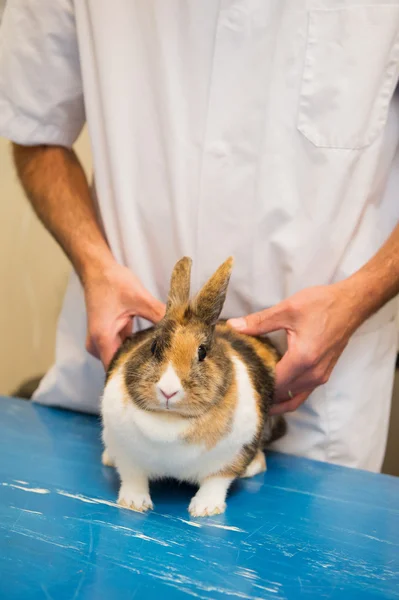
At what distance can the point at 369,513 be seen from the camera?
1.00 meters

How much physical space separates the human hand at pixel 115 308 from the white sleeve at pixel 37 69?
0.41 meters

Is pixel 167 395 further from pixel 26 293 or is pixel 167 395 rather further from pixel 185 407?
pixel 26 293

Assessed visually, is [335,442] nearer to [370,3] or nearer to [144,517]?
[144,517]

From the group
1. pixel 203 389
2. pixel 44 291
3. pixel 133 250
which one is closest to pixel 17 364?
pixel 44 291

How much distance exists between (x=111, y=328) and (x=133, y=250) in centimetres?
21

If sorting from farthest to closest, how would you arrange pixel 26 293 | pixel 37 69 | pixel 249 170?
pixel 26 293 < pixel 37 69 < pixel 249 170

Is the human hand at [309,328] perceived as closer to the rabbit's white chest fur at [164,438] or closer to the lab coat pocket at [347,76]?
the rabbit's white chest fur at [164,438]

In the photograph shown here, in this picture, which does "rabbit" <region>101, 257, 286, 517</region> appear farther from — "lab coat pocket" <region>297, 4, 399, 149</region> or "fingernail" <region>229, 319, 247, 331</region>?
"lab coat pocket" <region>297, 4, 399, 149</region>

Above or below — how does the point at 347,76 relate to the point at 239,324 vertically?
above

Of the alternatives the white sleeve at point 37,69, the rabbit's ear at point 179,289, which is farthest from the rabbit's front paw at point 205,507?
the white sleeve at point 37,69

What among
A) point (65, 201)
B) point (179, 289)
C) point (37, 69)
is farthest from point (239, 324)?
point (37, 69)

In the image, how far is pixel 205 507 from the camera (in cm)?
→ 95

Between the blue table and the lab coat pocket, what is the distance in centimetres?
63

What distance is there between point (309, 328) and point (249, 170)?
33 centimetres
